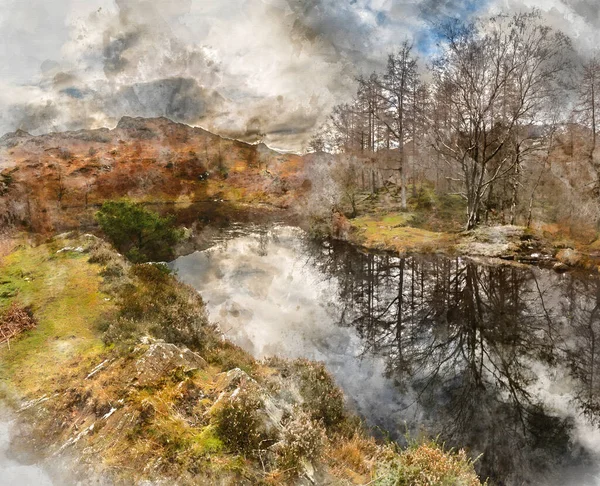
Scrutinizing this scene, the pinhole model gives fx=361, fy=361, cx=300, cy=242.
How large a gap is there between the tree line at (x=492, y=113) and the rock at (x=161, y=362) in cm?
1998

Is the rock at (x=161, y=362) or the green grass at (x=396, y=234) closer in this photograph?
the rock at (x=161, y=362)

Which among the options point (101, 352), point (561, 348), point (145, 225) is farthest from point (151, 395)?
point (145, 225)

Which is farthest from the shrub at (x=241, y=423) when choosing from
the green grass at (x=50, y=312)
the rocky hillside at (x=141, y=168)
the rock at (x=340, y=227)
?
the rocky hillside at (x=141, y=168)

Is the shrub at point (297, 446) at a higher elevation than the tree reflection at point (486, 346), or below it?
higher

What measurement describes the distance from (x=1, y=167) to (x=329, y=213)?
28.0m

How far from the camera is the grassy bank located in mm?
4836

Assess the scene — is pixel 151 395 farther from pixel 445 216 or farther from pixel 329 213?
pixel 445 216

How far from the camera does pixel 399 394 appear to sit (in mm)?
8641

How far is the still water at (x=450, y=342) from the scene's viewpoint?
726 centimetres

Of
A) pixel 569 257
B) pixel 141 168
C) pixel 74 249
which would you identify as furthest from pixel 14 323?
pixel 141 168

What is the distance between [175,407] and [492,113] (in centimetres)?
2481

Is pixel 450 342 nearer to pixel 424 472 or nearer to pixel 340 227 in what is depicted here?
pixel 424 472

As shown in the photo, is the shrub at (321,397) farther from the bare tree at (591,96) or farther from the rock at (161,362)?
the bare tree at (591,96)

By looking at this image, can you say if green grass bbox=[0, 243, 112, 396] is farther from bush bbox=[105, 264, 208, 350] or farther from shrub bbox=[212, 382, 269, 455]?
shrub bbox=[212, 382, 269, 455]
